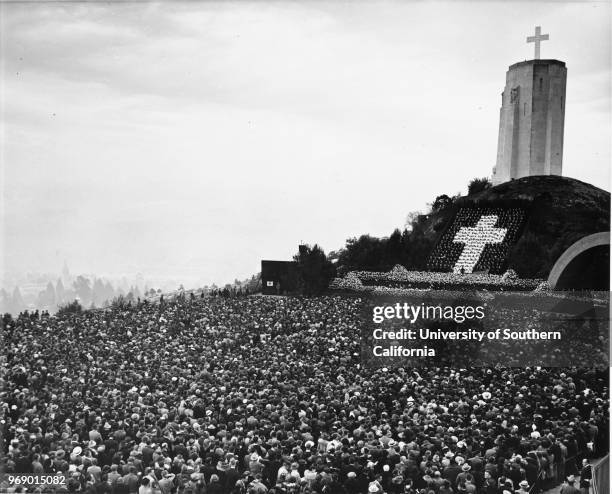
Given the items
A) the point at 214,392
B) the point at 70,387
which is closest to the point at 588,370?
the point at 214,392

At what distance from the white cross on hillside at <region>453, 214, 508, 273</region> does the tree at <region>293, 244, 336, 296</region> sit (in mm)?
1545

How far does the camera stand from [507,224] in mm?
10758

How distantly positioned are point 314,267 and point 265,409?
1.74 meters

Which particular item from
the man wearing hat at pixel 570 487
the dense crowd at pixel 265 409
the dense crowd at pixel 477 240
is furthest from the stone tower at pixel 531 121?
the man wearing hat at pixel 570 487

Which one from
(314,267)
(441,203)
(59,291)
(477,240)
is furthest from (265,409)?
(477,240)

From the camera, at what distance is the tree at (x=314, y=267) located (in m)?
9.44

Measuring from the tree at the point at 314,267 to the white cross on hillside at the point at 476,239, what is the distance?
5.07 feet

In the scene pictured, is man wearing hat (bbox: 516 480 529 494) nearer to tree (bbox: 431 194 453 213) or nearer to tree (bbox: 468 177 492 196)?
tree (bbox: 431 194 453 213)

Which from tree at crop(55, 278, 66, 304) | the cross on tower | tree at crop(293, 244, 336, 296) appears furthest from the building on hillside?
the cross on tower

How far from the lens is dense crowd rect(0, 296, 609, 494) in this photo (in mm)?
7926

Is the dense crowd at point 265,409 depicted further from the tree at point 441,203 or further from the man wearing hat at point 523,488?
the tree at point 441,203

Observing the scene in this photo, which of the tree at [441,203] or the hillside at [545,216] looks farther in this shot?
the tree at [441,203]

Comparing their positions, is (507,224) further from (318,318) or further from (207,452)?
(207,452)

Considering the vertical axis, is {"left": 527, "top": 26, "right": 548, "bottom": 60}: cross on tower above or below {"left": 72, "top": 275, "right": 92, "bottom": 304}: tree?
above
